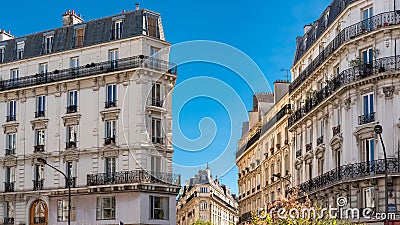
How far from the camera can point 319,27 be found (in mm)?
47219

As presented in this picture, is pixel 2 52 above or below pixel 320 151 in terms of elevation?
above

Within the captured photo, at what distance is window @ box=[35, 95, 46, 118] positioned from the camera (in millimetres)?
54250

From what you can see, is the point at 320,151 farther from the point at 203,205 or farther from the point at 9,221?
the point at 203,205

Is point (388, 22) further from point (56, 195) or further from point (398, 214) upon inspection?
point (56, 195)

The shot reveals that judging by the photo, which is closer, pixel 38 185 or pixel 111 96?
pixel 111 96

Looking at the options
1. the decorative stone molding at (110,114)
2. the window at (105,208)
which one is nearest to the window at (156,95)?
the decorative stone molding at (110,114)

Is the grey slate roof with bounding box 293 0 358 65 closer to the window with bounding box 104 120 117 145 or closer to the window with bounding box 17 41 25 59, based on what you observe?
the window with bounding box 104 120 117 145

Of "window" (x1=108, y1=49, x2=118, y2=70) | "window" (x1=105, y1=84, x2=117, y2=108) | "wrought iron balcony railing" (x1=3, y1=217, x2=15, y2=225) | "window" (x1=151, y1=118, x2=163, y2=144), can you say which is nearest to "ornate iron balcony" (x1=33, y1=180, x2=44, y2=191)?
"wrought iron balcony railing" (x1=3, y1=217, x2=15, y2=225)

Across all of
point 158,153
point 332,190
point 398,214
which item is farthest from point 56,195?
point 398,214

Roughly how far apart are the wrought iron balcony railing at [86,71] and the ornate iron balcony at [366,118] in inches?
553

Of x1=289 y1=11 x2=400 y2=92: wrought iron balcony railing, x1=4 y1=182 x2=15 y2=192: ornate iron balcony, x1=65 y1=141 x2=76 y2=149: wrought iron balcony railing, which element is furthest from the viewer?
x1=4 y1=182 x2=15 y2=192: ornate iron balcony

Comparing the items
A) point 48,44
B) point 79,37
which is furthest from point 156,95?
point 48,44

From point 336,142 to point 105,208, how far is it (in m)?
17.0

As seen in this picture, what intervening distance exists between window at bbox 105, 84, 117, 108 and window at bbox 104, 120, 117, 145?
116 cm
